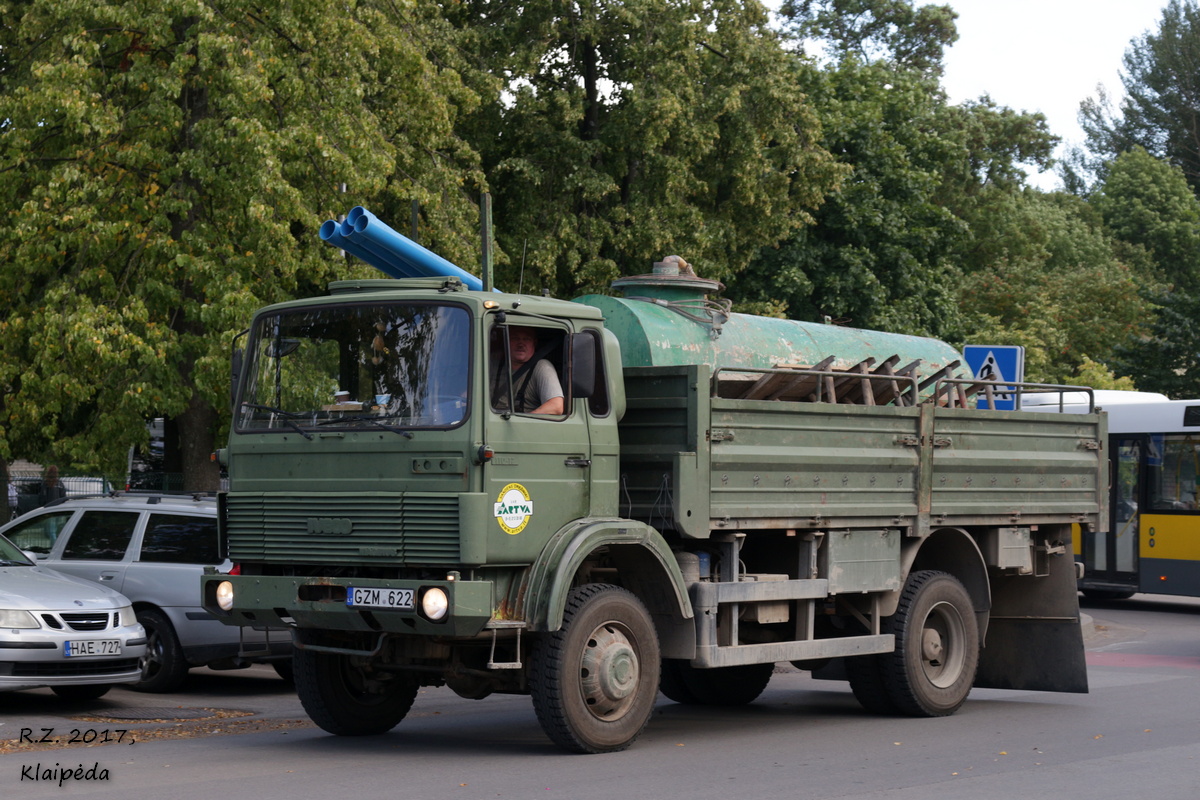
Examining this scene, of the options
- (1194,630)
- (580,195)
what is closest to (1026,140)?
(580,195)

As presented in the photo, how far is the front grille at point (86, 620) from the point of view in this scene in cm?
1065

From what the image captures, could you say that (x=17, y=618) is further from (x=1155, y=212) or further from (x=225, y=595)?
(x=1155, y=212)

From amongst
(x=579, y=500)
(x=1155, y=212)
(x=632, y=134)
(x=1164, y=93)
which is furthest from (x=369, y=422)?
(x=1164, y=93)

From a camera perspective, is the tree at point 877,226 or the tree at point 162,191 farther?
the tree at point 877,226

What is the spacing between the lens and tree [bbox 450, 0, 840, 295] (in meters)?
25.7

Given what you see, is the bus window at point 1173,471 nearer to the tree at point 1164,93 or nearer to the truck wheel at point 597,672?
the truck wheel at point 597,672

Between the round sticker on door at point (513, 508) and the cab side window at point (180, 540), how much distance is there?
15.9ft

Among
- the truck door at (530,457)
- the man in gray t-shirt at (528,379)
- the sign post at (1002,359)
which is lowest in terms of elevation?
the truck door at (530,457)

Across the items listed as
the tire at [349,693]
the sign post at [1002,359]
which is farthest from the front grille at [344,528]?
the sign post at [1002,359]

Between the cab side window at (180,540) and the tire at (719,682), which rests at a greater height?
the cab side window at (180,540)

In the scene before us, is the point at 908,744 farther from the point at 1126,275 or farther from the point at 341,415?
the point at 1126,275

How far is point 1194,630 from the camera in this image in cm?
1895

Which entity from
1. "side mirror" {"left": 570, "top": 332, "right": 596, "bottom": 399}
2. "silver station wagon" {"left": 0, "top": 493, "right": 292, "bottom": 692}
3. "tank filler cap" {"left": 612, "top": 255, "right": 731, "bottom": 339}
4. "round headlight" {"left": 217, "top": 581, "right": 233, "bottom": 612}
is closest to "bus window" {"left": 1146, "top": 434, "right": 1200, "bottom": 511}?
"tank filler cap" {"left": 612, "top": 255, "right": 731, "bottom": 339}

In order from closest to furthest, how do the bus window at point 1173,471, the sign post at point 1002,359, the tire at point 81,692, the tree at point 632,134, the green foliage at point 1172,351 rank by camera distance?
the tire at point 81,692, the sign post at point 1002,359, the bus window at point 1173,471, the tree at point 632,134, the green foliage at point 1172,351
